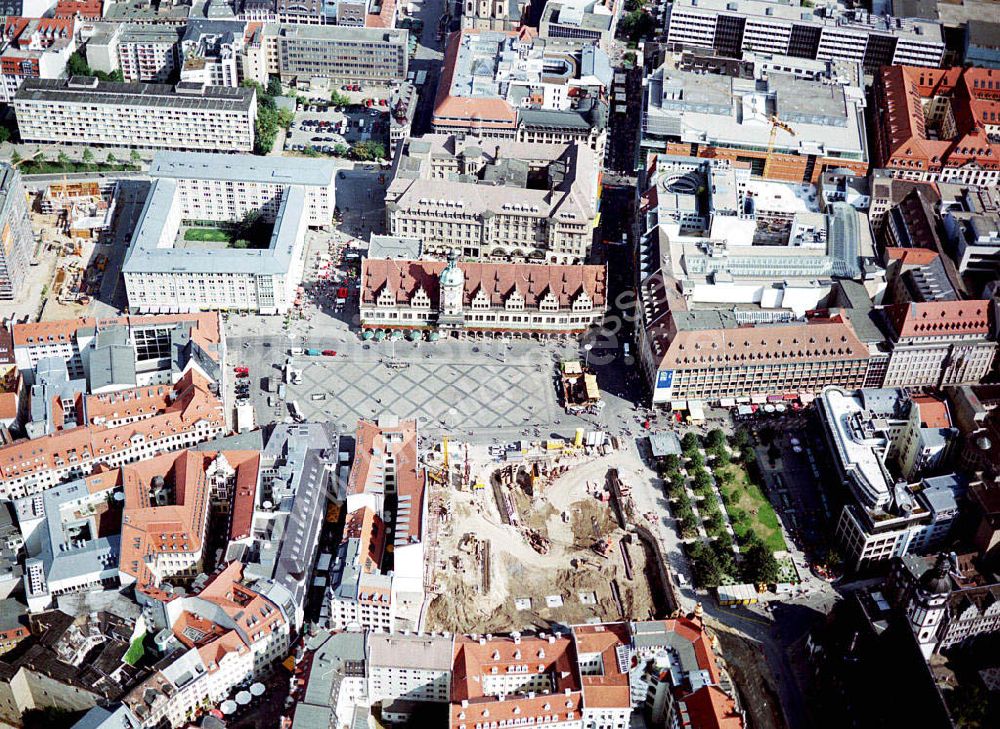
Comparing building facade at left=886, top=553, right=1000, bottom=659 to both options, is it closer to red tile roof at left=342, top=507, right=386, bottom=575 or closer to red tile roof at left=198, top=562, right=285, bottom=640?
red tile roof at left=342, top=507, right=386, bottom=575

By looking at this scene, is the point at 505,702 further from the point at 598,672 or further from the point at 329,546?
the point at 329,546

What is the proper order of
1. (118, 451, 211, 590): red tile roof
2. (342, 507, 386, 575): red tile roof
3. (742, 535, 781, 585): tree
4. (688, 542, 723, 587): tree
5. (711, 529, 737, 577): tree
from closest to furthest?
(118, 451, 211, 590): red tile roof, (342, 507, 386, 575): red tile roof, (688, 542, 723, 587): tree, (742, 535, 781, 585): tree, (711, 529, 737, 577): tree

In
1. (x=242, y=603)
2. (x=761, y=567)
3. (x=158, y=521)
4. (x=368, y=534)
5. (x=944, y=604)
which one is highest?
(x=944, y=604)

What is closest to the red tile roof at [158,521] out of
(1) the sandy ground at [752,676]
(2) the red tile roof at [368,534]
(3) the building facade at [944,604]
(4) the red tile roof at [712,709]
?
(2) the red tile roof at [368,534]

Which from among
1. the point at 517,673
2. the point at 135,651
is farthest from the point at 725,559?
the point at 135,651

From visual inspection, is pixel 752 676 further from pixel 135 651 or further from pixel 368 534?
pixel 135 651

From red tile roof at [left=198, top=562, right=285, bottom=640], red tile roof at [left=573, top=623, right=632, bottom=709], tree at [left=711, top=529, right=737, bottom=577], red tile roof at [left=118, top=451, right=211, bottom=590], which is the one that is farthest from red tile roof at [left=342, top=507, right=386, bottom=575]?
tree at [left=711, top=529, right=737, bottom=577]

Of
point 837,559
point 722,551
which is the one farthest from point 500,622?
point 837,559

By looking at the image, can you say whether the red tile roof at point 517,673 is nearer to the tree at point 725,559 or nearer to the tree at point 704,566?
the tree at point 704,566
